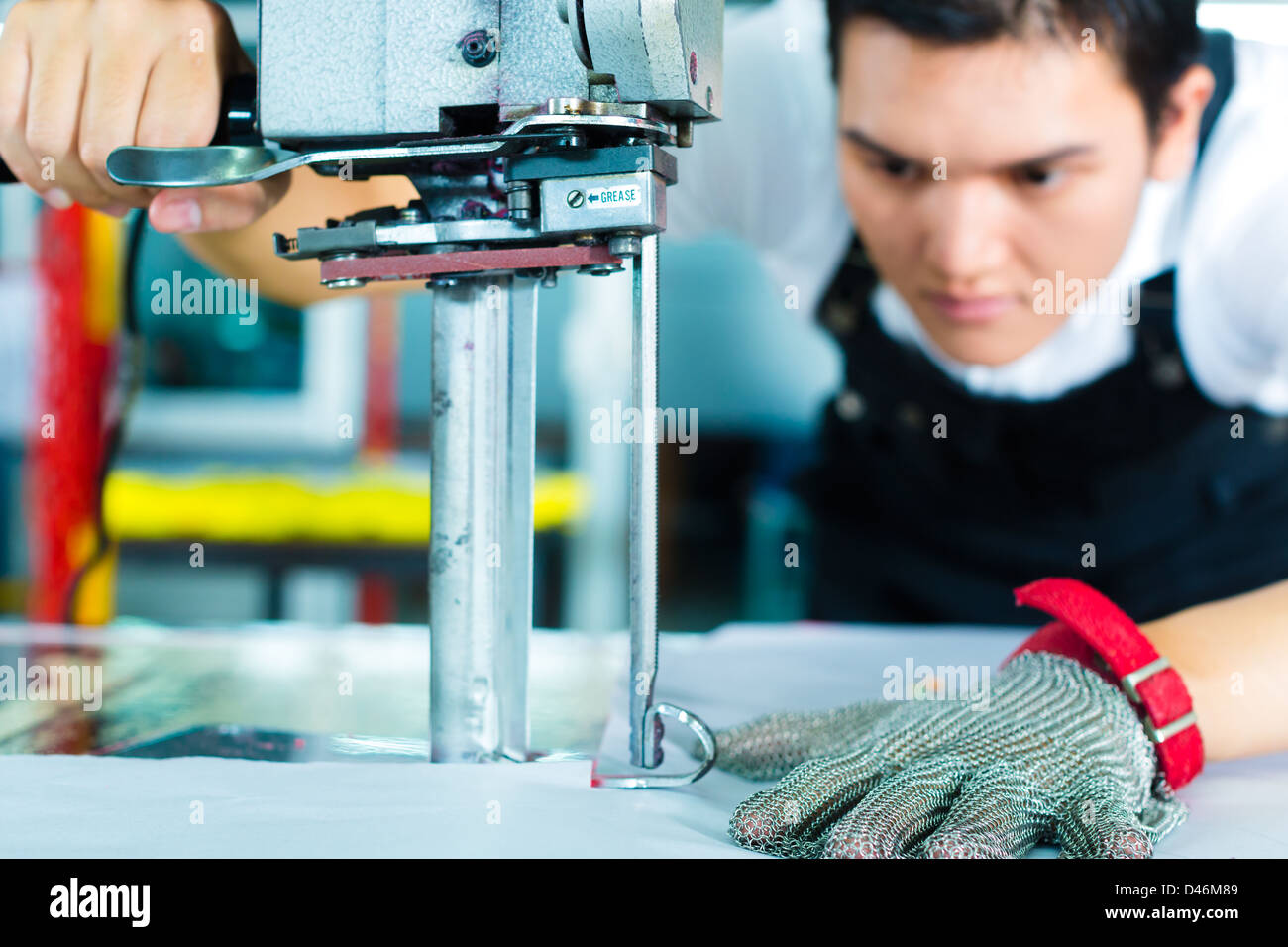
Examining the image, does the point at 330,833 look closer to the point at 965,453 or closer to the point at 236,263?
the point at 236,263

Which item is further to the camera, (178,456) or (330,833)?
(178,456)

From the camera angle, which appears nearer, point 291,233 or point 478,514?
point 478,514

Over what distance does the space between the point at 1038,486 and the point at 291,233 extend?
3.94 ft

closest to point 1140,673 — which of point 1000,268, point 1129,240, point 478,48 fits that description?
point 478,48

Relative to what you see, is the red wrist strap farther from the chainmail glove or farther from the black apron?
the black apron

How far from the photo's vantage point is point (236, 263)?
3.58 feet

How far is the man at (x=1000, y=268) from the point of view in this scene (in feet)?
2.42

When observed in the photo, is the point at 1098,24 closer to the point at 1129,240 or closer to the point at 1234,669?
the point at 1129,240

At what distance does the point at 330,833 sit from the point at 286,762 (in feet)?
0.47

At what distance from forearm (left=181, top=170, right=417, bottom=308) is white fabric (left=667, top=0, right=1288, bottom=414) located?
28.3 inches

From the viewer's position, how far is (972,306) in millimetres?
1555

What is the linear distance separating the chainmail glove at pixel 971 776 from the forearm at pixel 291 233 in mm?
576

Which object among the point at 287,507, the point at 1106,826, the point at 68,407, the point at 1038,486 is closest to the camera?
the point at 1106,826
